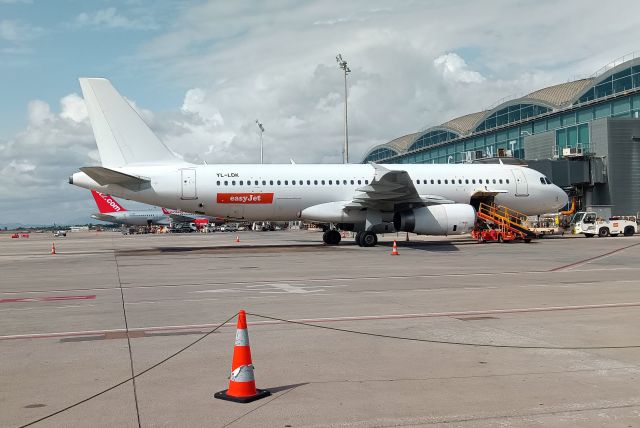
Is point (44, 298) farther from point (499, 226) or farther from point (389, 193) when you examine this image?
point (499, 226)

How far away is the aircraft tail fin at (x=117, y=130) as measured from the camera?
2886 centimetres

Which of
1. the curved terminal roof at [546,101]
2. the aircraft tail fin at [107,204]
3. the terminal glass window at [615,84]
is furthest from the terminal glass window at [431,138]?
the aircraft tail fin at [107,204]

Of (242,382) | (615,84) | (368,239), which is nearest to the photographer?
(242,382)

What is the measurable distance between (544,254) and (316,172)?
460 inches

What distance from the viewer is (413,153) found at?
87.6 m

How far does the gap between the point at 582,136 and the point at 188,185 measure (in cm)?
3807

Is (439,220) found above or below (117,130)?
below

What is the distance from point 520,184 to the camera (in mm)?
34531

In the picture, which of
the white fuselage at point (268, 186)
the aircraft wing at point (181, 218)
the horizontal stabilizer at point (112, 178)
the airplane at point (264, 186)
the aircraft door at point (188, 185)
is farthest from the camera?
the aircraft wing at point (181, 218)

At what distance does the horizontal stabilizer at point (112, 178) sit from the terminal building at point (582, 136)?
27.8 metres

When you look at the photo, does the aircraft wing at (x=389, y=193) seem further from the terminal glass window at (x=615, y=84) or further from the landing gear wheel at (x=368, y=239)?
the terminal glass window at (x=615, y=84)

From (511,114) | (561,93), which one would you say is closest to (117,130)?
(561,93)

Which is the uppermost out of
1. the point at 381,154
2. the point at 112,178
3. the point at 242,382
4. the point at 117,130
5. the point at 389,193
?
the point at 381,154

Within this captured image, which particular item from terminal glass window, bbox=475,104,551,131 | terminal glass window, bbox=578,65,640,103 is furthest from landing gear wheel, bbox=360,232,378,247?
terminal glass window, bbox=475,104,551,131
